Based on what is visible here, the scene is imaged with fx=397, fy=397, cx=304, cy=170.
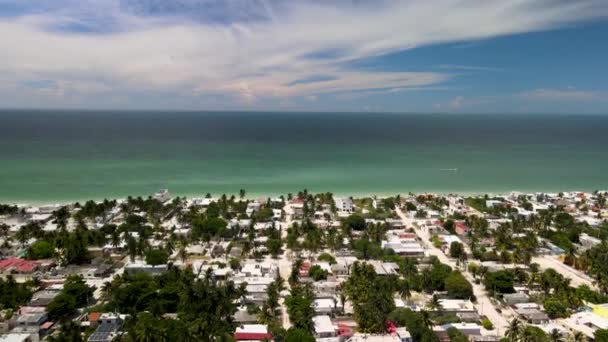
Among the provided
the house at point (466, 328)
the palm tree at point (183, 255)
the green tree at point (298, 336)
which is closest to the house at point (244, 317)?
the green tree at point (298, 336)

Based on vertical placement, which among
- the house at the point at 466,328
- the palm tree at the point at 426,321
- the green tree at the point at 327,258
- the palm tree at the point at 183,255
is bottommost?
the house at the point at 466,328

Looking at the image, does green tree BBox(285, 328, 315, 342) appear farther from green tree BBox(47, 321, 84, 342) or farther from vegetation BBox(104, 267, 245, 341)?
green tree BBox(47, 321, 84, 342)

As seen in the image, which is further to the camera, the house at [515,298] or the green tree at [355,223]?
the green tree at [355,223]

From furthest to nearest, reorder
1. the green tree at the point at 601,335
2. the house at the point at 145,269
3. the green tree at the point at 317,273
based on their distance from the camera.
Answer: the house at the point at 145,269
the green tree at the point at 317,273
the green tree at the point at 601,335

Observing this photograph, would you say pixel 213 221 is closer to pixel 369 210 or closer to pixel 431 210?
pixel 369 210

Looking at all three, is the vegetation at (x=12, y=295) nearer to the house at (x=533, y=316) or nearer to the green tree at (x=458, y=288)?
the green tree at (x=458, y=288)

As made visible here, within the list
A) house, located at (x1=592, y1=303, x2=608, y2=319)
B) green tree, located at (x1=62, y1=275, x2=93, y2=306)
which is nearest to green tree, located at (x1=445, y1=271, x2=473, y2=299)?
house, located at (x1=592, y1=303, x2=608, y2=319)

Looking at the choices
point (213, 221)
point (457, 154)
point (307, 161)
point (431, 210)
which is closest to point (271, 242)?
point (213, 221)
